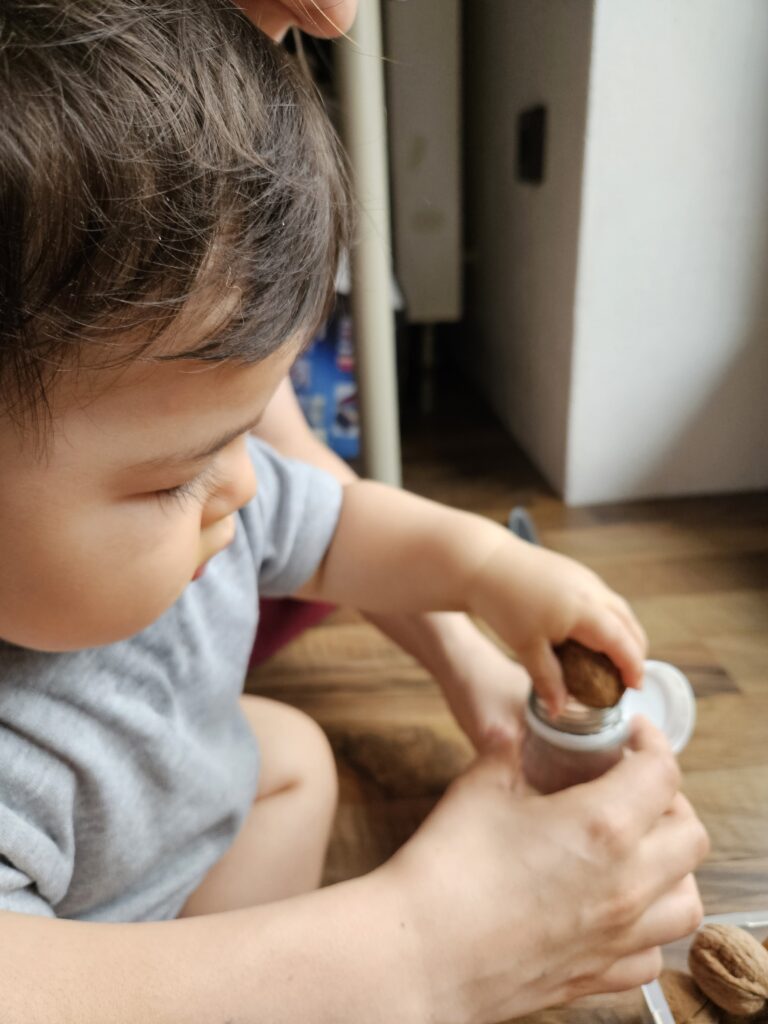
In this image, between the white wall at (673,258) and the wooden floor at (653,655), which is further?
the white wall at (673,258)

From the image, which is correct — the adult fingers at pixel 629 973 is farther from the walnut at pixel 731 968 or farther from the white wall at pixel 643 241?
the white wall at pixel 643 241

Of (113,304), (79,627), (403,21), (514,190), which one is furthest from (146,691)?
(403,21)

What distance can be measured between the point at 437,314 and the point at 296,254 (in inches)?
34.7

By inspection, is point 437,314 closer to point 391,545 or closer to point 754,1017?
point 391,545

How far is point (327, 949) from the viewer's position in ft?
0.95

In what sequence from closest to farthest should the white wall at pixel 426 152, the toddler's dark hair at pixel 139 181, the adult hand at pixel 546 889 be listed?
the toddler's dark hair at pixel 139 181
the adult hand at pixel 546 889
the white wall at pixel 426 152

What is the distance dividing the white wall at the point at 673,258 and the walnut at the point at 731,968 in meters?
0.53

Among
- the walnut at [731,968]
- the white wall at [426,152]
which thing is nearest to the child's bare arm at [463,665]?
the walnut at [731,968]

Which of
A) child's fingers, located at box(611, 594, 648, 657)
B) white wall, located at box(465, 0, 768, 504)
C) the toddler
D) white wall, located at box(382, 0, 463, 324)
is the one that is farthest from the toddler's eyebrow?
white wall, located at box(382, 0, 463, 324)

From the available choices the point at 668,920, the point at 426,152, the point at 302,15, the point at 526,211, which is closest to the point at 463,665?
the point at 668,920

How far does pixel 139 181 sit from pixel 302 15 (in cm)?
11

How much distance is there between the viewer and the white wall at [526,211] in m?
0.74

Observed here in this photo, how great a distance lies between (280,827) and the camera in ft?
1.47

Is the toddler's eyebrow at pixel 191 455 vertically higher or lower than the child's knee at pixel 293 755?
higher
